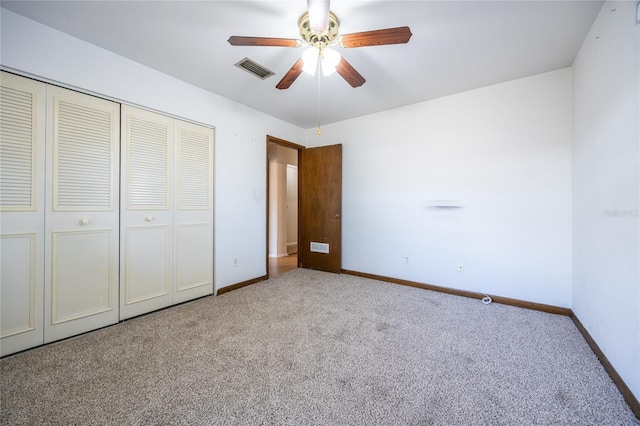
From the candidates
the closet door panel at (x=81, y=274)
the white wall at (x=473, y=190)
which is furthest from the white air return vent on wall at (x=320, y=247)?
the closet door panel at (x=81, y=274)

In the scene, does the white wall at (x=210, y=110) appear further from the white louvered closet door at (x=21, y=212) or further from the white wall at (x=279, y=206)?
the white wall at (x=279, y=206)

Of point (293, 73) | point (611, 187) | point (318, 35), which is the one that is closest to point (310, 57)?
point (318, 35)

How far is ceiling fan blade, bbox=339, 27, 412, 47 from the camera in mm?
1490

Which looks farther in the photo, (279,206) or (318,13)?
(279,206)

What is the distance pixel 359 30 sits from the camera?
75.8 inches

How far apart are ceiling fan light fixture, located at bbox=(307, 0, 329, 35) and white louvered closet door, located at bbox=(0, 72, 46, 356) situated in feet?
7.24

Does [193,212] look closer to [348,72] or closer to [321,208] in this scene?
[321,208]

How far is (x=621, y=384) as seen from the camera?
141 centimetres

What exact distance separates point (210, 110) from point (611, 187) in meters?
3.75

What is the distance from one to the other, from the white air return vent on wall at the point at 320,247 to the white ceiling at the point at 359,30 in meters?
2.35

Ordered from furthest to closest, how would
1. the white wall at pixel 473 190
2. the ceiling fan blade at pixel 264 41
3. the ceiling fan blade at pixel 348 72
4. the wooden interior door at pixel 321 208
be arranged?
the wooden interior door at pixel 321 208 → the white wall at pixel 473 190 → the ceiling fan blade at pixel 348 72 → the ceiling fan blade at pixel 264 41

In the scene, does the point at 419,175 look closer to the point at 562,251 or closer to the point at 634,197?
the point at 562,251

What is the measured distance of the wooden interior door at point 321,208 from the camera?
154 inches

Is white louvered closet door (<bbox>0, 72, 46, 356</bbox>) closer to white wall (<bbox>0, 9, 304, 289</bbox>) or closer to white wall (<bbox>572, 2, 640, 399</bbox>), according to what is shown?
white wall (<bbox>0, 9, 304, 289</bbox>)
